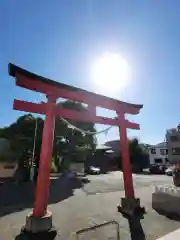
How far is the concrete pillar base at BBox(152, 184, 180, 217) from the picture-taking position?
28.6ft

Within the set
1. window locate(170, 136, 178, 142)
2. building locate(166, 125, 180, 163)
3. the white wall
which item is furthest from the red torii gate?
the white wall

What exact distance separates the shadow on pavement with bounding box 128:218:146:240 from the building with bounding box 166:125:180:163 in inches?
1517

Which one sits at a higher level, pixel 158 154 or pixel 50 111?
pixel 158 154

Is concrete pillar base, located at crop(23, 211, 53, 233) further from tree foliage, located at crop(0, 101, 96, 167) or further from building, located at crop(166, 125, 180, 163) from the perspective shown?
building, located at crop(166, 125, 180, 163)

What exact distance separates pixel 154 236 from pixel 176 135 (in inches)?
1605

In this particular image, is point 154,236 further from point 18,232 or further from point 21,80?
point 21,80

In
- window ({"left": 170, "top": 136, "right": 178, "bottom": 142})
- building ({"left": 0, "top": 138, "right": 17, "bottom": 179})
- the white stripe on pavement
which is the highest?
window ({"left": 170, "top": 136, "right": 178, "bottom": 142})

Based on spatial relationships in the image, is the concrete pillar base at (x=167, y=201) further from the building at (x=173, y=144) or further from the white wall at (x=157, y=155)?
the white wall at (x=157, y=155)

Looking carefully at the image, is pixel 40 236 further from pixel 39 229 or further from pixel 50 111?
pixel 50 111

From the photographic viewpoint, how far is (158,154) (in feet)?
168

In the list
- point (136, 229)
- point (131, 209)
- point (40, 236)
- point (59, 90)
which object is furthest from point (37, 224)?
point (59, 90)

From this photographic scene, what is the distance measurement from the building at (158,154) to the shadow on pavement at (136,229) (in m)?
45.1

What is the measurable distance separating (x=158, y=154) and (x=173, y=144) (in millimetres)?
7573

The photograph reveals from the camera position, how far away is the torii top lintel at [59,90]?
687 cm
